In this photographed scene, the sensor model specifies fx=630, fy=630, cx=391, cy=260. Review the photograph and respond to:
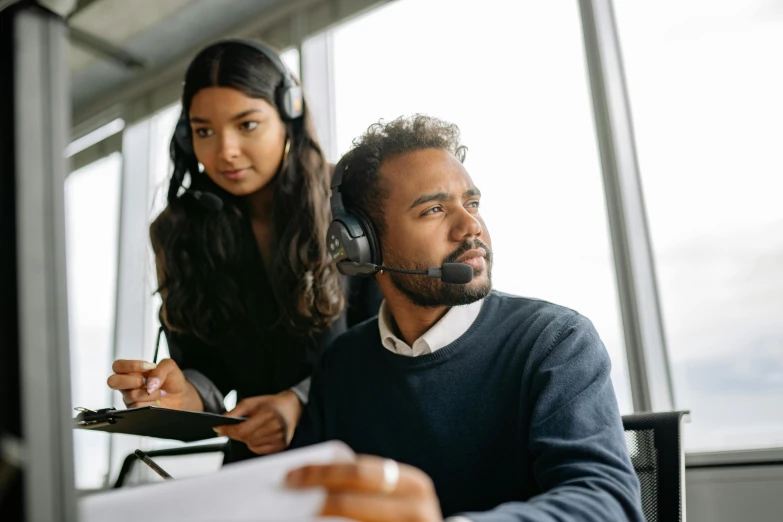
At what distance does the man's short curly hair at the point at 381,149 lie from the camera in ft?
3.88

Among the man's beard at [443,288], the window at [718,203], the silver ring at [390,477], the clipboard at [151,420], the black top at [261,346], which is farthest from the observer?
the window at [718,203]

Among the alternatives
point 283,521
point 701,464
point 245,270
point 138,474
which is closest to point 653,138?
point 701,464

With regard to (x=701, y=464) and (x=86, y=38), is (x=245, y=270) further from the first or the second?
(x=86, y=38)

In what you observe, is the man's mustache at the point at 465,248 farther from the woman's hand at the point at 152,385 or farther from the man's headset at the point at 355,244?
the woman's hand at the point at 152,385

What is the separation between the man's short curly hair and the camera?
118 cm

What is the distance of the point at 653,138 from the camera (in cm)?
193

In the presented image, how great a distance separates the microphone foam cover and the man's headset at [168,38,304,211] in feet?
2.03

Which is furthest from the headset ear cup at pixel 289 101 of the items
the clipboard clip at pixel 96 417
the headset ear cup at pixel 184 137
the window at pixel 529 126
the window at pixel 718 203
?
the window at pixel 718 203

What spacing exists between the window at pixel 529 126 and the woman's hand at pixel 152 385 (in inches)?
36.4

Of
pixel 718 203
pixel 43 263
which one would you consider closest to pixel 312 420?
pixel 43 263

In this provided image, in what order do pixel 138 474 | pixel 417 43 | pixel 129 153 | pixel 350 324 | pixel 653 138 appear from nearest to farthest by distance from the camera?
pixel 350 324 → pixel 653 138 → pixel 417 43 → pixel 138 474 → pixel 129 153

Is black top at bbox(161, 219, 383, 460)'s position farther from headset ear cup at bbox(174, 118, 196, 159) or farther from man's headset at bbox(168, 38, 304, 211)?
headset ear cup at bbox(174, 118, 196, 159)

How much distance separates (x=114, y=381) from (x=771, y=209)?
1.66m

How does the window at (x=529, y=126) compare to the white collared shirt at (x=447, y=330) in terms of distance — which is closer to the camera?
the white collared shirt at (x=447, y=330)
